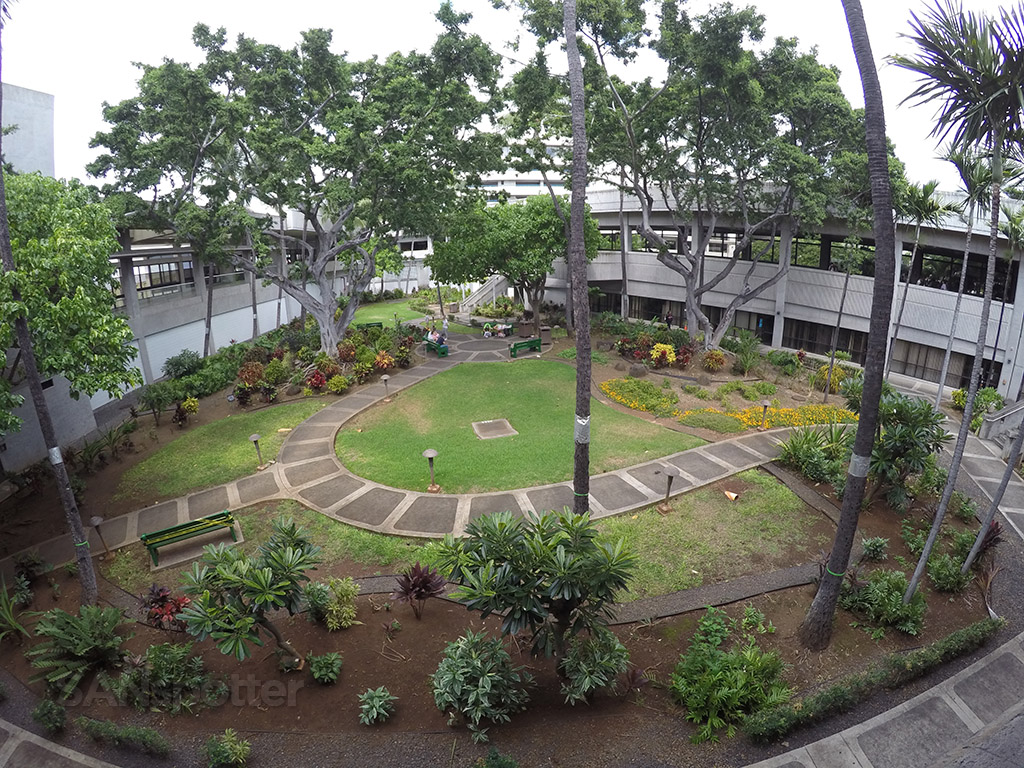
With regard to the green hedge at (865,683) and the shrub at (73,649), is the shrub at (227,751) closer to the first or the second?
the shrub at (73,649)

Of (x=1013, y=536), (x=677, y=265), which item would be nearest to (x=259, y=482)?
(x=1013, y=536)

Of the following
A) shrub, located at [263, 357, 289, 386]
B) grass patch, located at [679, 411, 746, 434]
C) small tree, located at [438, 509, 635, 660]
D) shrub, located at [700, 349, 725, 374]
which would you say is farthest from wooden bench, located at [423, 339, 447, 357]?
small tree, located at [438, 509, 635, 660]

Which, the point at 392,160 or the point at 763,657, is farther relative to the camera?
the point at 392,160

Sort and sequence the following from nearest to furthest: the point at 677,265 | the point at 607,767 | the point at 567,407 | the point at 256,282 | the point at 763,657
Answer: the point at 607,767, the point at 763,657, the point at 567,407, the point at 677,265, the point at 256,282

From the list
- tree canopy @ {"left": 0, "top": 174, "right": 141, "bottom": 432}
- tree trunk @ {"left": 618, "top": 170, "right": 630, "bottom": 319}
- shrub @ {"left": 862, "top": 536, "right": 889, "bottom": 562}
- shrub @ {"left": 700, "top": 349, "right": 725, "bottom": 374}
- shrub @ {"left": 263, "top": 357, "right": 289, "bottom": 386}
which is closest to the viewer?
tree canopy @ {"left": 0, "top": 174, "right": 141, "bottom": 432}

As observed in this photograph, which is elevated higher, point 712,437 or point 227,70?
point 227,70

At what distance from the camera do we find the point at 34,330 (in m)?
10.5

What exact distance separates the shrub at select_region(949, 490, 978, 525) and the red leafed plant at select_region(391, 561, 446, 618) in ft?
39.7

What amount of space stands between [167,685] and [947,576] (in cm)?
1347

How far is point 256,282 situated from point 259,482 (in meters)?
25.0

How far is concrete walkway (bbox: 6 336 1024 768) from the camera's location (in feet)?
24.2

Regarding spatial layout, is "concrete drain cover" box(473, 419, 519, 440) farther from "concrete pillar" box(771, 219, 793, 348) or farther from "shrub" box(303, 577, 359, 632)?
"concrete pillar" box(771, 219, 793, 348)

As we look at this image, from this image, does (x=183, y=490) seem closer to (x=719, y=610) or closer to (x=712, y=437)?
(x=719, y=610)

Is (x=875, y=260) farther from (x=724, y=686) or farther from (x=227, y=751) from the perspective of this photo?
(x=227, y=751)
